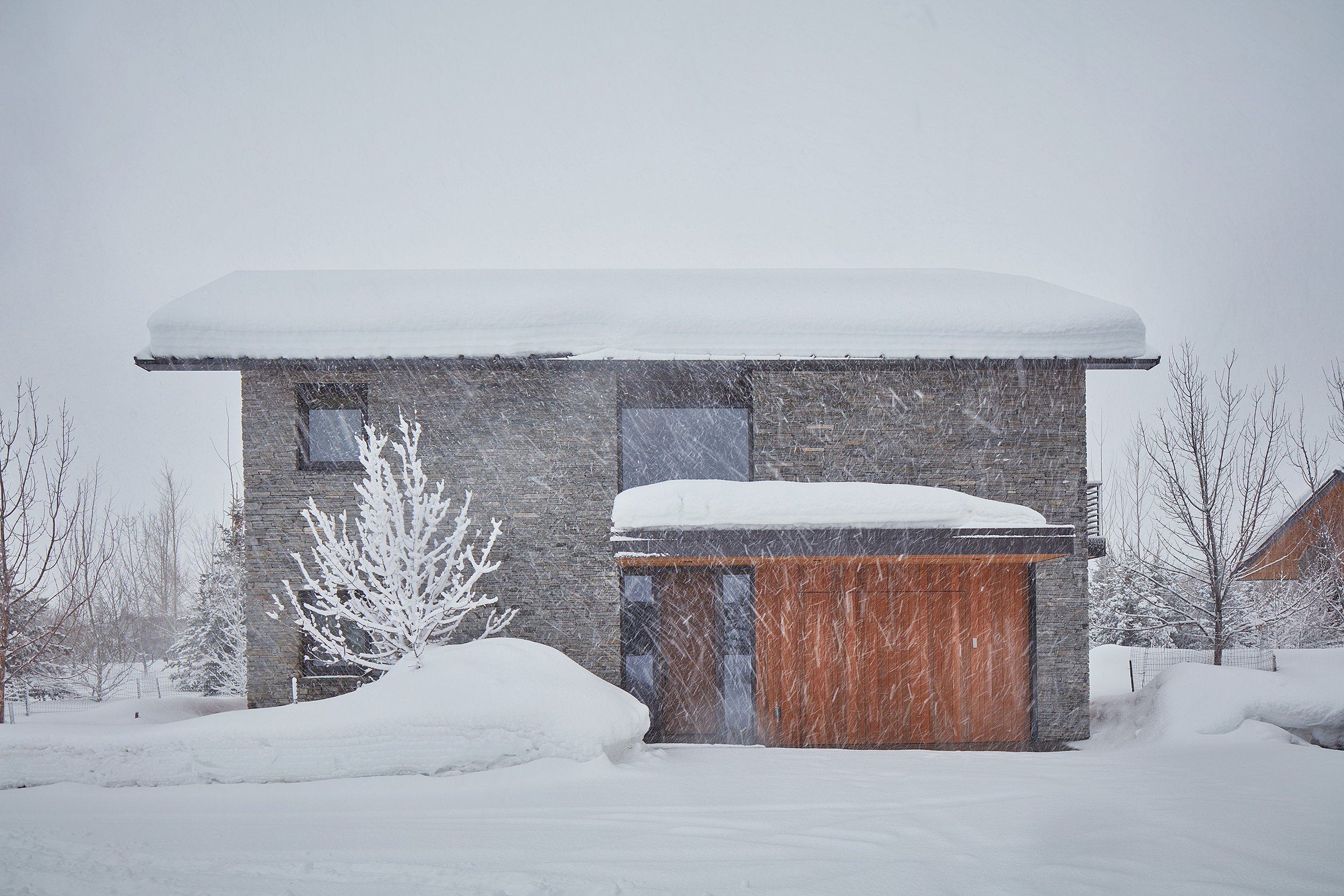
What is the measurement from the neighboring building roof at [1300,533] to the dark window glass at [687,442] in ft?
40.7

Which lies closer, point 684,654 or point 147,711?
point 684,654

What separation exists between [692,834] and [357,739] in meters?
3.07

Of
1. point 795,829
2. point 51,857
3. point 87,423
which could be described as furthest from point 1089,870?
point 87,423

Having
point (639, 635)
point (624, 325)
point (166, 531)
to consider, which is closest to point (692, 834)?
point (639, 635)

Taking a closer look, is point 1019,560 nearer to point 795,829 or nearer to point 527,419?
point 795,829

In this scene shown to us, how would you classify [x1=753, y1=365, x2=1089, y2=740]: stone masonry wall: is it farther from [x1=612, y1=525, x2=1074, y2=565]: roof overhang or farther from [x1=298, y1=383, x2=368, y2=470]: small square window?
[x1=298, y1=383, x2=368, y2=470]: small square window

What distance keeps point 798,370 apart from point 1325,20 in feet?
88.1

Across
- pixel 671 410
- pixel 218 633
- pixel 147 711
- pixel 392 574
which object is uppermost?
pixel 671 410

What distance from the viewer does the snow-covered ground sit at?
3.91m

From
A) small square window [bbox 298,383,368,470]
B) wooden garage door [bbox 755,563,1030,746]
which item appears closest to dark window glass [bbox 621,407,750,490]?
wooden garage door [bbox 755,563,1030,746]

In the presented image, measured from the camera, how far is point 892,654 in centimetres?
941

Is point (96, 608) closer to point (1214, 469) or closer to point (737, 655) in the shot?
point (737, 655)

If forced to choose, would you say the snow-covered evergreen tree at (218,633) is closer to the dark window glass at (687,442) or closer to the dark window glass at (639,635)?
the dark window glass at (639,635)

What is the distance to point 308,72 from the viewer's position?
103375 mm
